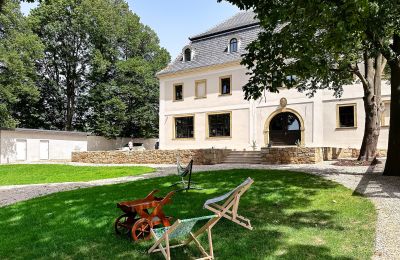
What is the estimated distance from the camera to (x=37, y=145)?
31.3 meters

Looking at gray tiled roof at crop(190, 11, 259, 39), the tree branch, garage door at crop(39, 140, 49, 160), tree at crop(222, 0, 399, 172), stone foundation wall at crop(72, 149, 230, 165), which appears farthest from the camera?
garage door at crop(39, 140, 49, 160)

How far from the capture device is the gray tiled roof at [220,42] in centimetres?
2697

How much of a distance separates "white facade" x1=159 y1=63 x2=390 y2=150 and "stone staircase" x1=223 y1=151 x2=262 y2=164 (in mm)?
4117

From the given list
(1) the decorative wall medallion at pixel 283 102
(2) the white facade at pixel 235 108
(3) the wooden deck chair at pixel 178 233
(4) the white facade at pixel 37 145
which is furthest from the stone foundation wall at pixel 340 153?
(4) the white facade at pixel 37 145

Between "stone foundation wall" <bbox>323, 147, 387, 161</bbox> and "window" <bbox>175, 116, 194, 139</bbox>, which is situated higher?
"window" <bbox>175, 116, 194, 139</bbox>

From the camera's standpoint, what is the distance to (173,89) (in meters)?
29.9

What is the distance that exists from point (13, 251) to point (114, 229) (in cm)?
146

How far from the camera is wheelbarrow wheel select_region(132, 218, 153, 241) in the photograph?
17.0ft

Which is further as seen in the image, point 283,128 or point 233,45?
point 233,45

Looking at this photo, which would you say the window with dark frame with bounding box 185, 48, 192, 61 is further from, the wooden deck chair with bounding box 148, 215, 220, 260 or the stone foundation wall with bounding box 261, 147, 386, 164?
the wooden deck chair with bounding box 148, 215, 220, 260

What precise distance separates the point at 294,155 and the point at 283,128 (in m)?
7.70

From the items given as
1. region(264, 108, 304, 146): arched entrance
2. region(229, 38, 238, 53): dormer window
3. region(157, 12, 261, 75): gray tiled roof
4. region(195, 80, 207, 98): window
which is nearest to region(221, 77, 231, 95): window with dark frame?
region(157, 12, 261, 75): gray tiled roof

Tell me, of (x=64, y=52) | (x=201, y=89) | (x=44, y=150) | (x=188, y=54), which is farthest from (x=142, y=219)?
(x=64, y=52)

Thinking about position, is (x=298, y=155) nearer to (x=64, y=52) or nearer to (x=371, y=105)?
(x=371, y=105)
